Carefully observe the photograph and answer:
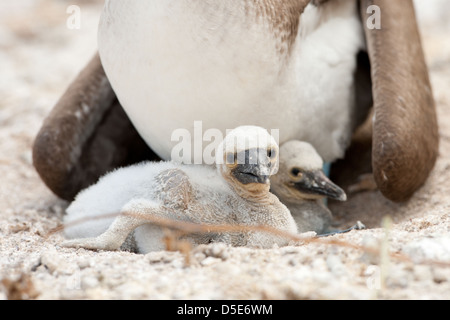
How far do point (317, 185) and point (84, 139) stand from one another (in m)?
1.56

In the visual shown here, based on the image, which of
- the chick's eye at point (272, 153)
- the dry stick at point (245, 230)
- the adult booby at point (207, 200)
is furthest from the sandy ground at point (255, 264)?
the chick's eye at point (272, 153)

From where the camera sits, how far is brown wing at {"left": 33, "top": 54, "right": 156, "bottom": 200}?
4.38 m

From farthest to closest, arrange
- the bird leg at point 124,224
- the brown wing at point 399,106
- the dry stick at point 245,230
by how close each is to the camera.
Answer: the brown wing at point 399,106 < the bird leg at point 124,224 < the dry stick at point 245,230

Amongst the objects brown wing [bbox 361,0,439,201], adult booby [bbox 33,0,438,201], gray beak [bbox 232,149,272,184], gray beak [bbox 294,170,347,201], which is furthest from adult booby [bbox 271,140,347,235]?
gray beak [bbox 232,149,272,184]

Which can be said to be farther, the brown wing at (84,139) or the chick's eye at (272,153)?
the brown wing at (84,139)

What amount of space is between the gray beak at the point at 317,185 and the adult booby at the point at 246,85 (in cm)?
26

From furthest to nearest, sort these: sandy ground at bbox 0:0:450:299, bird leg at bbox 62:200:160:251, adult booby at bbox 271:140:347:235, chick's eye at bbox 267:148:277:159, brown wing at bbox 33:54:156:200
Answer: brown wing at bbox 33:54:156:200, adult booby at bbox 271:140:347:235, chick's eye at bbox 267:148:277:159, bird leg at bbox 62:200:160:251, sandy ground at bbox 0:0:450:299

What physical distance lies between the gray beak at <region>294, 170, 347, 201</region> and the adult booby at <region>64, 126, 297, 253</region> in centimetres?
43

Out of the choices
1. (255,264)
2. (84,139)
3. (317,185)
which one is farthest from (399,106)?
(84,139)

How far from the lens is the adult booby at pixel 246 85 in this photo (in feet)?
11.3

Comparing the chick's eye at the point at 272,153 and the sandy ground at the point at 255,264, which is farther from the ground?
the chick's eye at the point at 272,153

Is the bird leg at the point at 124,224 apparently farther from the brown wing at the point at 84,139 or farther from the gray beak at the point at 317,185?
the brown wing at the point at 84,139

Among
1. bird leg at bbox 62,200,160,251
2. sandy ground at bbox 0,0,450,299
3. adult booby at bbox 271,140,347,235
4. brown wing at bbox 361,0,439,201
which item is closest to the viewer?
sandy ground at bbox 0,0,450,299

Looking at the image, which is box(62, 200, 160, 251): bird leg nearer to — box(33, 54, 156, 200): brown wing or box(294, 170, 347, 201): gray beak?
box(294, 170, 347, 201): gray beak
